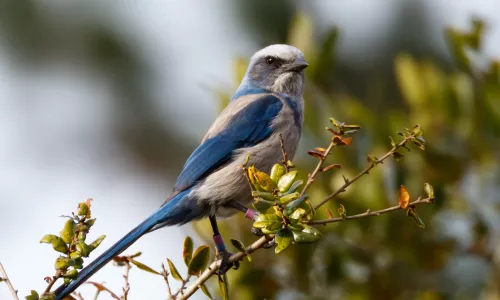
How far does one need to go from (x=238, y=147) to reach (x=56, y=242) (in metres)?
2.05

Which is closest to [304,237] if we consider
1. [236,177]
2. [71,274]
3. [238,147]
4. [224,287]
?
[224,287]

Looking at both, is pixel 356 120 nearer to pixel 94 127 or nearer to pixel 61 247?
pixel 61 247

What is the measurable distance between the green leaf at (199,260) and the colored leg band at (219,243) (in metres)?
0.68

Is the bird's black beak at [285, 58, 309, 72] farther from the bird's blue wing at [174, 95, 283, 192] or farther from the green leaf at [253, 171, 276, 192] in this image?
the green leaf at [253, 171, 276, 192]

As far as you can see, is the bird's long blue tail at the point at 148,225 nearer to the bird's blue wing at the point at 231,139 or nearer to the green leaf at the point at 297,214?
the bird's blue wing at the point at 231,139

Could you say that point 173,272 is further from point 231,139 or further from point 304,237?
point 231,139

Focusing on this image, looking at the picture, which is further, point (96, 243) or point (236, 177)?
point (236, 177)

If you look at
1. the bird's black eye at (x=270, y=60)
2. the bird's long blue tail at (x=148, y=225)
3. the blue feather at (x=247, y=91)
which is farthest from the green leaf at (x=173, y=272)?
the bird's black eye at (x=270, y=60)

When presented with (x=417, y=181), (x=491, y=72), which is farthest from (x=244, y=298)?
(x=491, y=72)

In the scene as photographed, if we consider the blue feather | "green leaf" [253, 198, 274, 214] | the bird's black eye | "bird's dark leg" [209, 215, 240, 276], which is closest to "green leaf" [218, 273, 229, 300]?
"bird's dark leg" [209, 215, 240, 276]

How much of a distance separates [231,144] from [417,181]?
3.43 ft

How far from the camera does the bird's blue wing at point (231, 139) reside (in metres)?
4.65

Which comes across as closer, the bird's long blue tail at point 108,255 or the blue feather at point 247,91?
the bird's long blue tail at point 108,255

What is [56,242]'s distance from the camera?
288 centimetres
